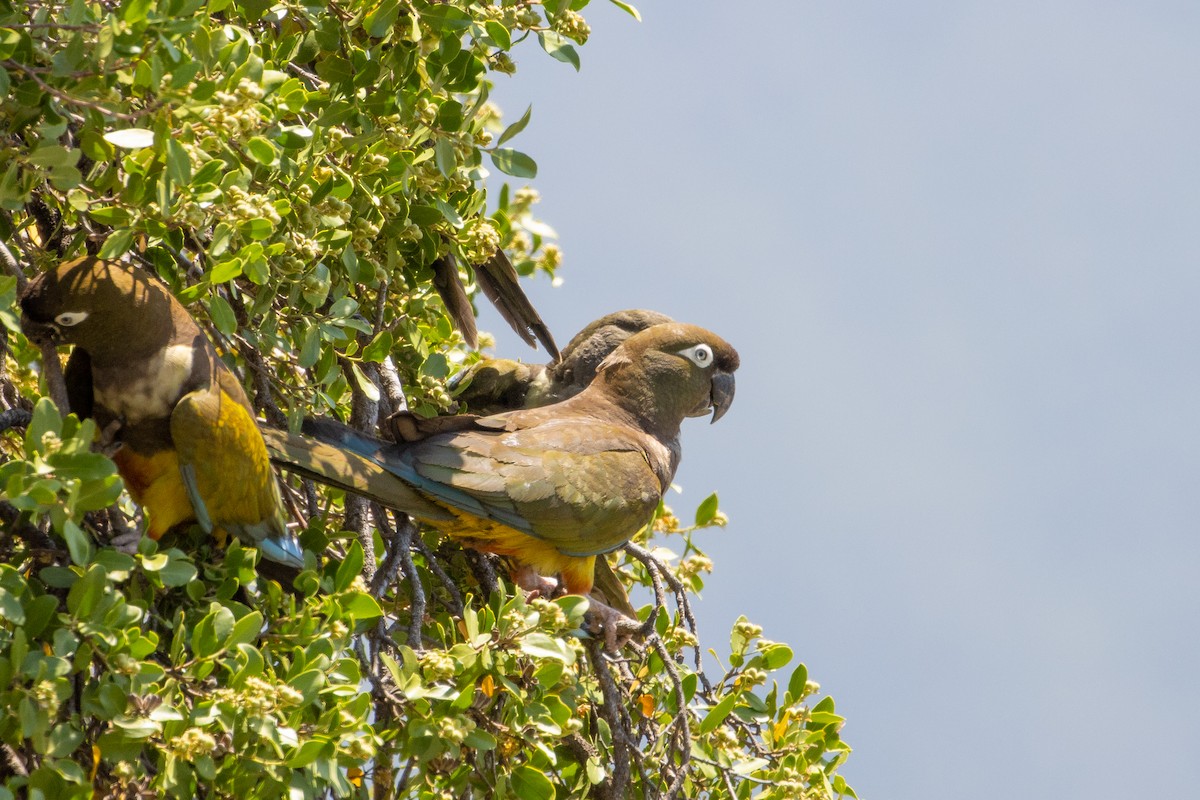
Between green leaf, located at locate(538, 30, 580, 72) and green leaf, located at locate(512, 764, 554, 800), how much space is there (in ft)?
5.67

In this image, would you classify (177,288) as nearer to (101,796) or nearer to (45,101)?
(45,101)

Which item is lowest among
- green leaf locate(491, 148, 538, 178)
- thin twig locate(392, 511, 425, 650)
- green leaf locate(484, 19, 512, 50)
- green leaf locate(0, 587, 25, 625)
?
thin twig locate(392, 511, 425, 650)

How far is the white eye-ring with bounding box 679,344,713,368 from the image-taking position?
446 centimetres

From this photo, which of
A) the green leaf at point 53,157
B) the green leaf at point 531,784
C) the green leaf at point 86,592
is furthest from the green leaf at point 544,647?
the green leaf at point 53,157

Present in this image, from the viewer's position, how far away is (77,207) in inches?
101

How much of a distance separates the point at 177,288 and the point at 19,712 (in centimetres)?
103

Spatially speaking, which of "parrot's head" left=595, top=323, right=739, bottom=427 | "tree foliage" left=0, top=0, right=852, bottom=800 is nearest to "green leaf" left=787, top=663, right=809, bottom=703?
"tree foliage" left=0, top=0, right=852, bottom=800

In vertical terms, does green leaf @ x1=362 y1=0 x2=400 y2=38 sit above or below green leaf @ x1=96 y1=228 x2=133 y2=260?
above

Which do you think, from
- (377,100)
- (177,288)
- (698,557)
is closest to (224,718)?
(177,288)

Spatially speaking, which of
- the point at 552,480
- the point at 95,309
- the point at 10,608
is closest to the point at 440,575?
the point at 552,480

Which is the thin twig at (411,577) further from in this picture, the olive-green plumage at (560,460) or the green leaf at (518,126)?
the green leaf at (518,126)

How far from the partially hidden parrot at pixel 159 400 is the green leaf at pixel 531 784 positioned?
0.75 m

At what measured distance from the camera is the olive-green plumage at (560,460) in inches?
135

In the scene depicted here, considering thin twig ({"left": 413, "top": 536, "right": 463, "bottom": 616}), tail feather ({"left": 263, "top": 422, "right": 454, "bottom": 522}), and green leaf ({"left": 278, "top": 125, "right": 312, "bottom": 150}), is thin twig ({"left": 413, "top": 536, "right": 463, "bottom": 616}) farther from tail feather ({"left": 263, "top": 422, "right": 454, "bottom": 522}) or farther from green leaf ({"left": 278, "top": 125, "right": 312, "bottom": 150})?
green leaf ({"left": 278, "top": 125, "right": 312, "bottom": 150})
